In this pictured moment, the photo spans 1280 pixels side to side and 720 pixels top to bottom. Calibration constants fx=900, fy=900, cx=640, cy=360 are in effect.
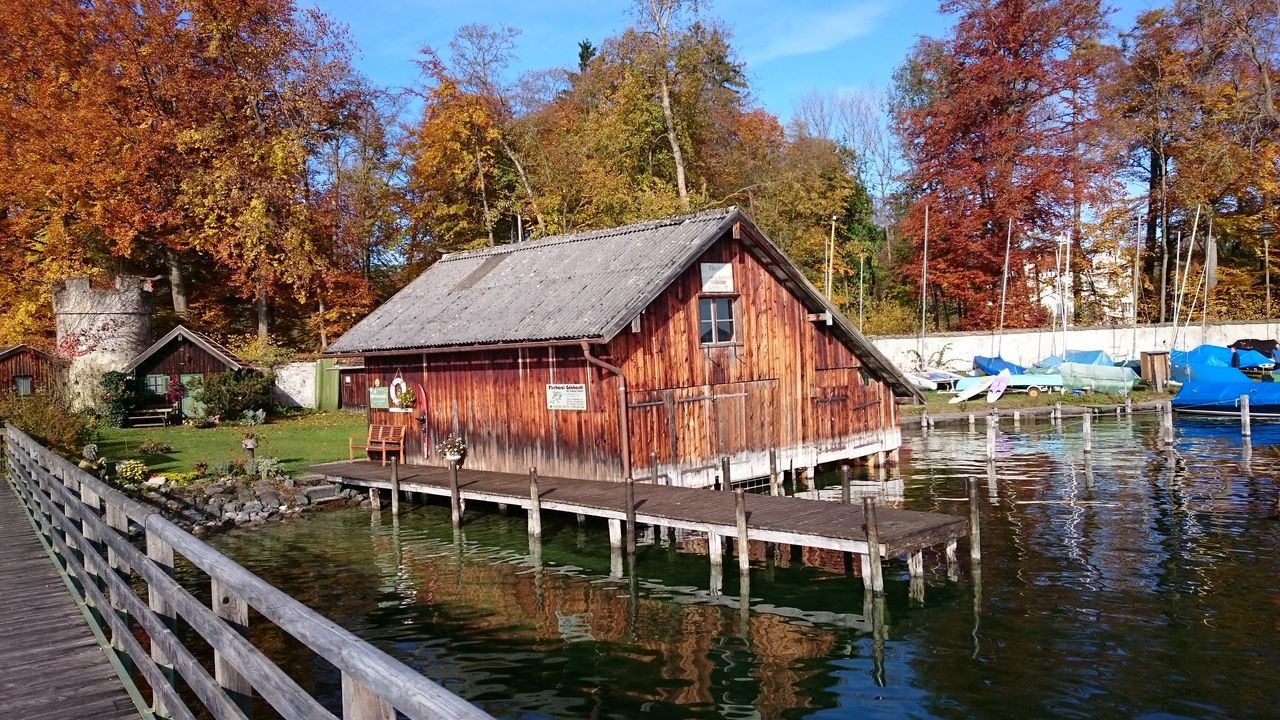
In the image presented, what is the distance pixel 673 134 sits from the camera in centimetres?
4459

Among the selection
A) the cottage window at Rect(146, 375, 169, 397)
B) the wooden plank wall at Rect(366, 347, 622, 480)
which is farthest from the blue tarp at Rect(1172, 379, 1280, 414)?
Answer: the cottage window at Rect(146, 375, 169, 397)

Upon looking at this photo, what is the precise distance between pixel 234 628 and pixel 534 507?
13.2m

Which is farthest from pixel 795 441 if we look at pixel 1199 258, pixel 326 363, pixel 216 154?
pixel 1199 258

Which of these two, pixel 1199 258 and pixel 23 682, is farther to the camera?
pixel 1199 258

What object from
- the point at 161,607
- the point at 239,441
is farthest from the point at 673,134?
the point at 161,607

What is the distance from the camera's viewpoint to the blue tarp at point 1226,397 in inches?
1312

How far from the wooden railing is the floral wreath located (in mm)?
14798

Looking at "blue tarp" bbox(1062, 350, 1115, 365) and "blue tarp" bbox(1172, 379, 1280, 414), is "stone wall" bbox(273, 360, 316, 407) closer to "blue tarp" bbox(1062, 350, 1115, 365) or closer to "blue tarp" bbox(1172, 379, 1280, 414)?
"blue tarp" bbox(1062, 350, 1115, 365)

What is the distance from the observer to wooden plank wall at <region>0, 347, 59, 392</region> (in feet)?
117

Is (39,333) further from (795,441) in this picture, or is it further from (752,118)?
(752,118)

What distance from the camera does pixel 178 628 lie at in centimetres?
672

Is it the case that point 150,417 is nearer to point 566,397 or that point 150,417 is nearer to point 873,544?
point 566,397

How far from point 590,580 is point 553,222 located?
32997mm

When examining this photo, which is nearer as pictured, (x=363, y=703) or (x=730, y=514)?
(x=363, y=703)
